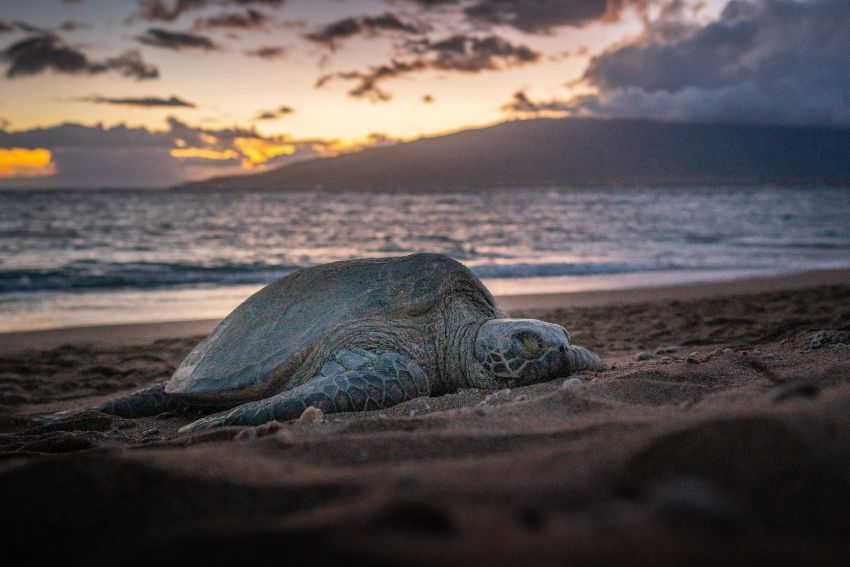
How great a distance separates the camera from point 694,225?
86.2ft

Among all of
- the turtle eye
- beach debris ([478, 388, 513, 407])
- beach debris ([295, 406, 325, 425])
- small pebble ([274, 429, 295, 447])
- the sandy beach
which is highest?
the sandy beach

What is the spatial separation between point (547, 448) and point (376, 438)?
58 centimetres

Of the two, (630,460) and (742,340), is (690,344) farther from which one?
(630,460)

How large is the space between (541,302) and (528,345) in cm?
584

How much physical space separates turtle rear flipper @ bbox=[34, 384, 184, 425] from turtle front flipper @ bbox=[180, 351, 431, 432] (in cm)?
118

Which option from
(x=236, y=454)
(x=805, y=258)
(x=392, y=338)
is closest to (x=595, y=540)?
(x=236, y=454)

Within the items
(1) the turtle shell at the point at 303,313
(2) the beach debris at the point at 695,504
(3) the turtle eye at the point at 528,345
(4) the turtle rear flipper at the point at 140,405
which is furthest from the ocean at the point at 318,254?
(2) the beach debris at the point at 695,504

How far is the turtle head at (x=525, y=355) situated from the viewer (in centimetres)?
393

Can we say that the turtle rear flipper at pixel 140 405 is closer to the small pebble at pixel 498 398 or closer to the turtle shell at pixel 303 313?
the turtle shell at pixel 303 313

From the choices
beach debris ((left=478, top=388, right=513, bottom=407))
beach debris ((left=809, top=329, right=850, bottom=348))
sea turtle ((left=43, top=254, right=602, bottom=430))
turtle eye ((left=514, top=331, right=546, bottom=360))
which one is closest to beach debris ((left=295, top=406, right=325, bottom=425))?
sea turtle ((left=43, top=254, right=602, bottom=430))

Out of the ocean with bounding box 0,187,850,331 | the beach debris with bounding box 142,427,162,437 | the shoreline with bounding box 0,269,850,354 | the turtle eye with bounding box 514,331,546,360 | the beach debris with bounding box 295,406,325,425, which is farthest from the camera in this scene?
the ocean with bounding box 0,187,850,331

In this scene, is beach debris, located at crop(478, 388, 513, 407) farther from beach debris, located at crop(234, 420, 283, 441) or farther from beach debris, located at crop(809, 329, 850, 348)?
beach debris, located at crop(809, 329, 850, 348)

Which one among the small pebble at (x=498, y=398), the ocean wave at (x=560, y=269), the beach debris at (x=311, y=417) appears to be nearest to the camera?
the beach debris at (x=311, y=417)

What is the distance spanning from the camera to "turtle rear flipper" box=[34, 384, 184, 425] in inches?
179
